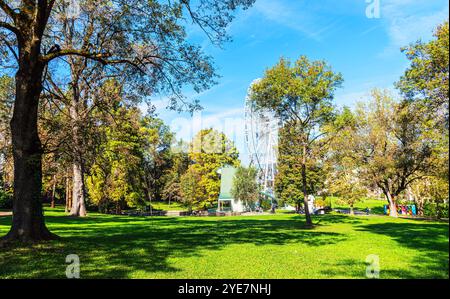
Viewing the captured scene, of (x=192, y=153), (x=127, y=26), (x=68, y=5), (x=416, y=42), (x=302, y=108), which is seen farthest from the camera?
(x=192, y=153)

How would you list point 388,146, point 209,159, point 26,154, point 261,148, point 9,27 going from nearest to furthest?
point 9,27
point 26,154
point 388,146
point 261,148
point 209,159

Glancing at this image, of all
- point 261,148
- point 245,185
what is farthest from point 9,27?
point 261,148

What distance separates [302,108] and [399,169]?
52.2 ft

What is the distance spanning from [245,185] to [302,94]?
31.5 meters

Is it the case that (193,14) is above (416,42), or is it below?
below

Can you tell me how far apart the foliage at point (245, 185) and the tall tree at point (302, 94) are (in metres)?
28.2

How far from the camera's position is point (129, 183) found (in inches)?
1775

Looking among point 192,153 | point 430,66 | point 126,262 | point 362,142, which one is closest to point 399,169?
point 362,142

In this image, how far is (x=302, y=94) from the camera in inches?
941

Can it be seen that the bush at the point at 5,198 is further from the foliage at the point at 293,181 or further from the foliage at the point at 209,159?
the foliage at the point at 293,181

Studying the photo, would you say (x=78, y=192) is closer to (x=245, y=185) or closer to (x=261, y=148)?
(x=245, y=185)

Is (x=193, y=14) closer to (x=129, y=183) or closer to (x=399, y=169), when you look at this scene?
(x=399, y=169)

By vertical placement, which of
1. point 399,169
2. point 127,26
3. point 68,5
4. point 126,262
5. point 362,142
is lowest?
point 126,262

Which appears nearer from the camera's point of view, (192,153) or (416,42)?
(416,42)
